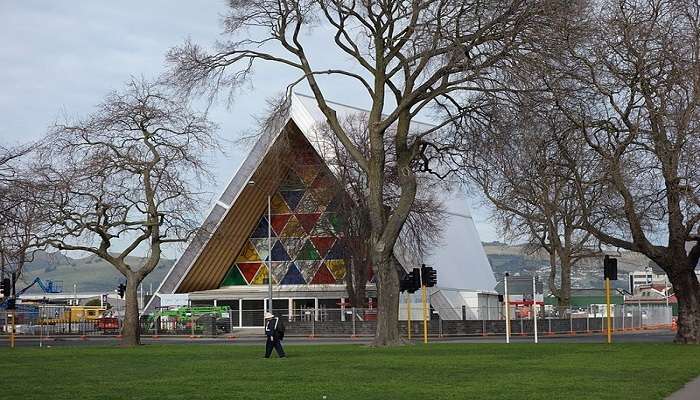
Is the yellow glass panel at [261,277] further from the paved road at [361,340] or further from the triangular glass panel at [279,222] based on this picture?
the paved road at [361,340]

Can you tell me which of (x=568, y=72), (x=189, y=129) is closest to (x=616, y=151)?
(x=568, y=72)

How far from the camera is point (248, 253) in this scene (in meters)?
78.6

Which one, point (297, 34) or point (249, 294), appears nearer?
point (297, 34)

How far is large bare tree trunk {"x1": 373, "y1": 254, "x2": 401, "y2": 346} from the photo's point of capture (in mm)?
36062

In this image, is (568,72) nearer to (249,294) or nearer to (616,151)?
(616,151)

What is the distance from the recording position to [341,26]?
34.9 metres

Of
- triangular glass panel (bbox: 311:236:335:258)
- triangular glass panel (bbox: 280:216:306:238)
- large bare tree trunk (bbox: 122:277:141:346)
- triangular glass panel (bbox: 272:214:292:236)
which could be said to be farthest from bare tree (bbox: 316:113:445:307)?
large bare tree trunk (bbox: 122:277:141:346)

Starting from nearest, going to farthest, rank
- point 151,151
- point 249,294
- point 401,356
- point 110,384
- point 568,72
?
point 110,384, point 401,356, point 568,72, point 151,151, point 249,294

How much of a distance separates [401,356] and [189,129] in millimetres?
18533

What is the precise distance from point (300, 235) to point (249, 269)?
44.7 ft

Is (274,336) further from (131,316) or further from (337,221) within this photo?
(337,221)

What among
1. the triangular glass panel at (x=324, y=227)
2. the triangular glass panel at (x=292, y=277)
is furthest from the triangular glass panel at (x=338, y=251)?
the triangular glass panel at (x=292, y=277)

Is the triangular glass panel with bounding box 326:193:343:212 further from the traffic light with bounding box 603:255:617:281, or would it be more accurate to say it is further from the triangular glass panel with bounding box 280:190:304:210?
the traffic light with bounding box 603:255:617:281

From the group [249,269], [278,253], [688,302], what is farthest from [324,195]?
[688,302]
